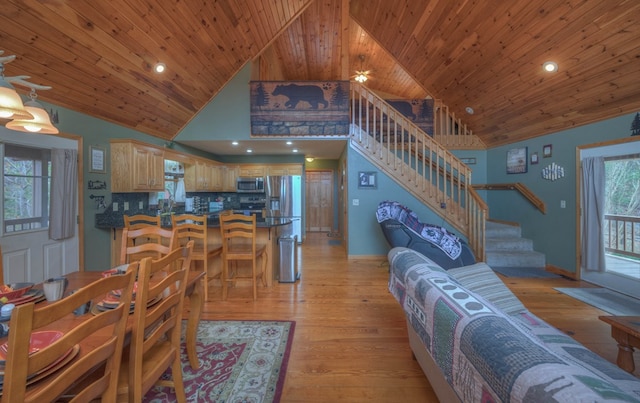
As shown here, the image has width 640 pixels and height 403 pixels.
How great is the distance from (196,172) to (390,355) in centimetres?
506

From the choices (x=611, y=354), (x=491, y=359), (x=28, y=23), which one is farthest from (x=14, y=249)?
(x=611, y=354)

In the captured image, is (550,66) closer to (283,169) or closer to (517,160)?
(517,160)

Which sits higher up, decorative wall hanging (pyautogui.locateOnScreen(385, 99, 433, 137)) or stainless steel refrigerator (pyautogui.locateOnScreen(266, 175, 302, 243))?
decorative wall hanging (pyautogui.locateOnScreen(385, 99, 433, 137))

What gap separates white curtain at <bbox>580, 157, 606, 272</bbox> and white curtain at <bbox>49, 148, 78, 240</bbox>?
6739 mm

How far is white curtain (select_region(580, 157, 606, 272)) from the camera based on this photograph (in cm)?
364

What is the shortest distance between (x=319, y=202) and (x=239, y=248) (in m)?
5.12

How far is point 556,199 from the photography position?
14.3ft

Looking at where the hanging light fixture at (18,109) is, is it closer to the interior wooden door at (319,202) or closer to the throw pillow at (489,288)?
the throw pillow at (489,288)

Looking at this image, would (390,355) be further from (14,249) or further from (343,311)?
(14,249)

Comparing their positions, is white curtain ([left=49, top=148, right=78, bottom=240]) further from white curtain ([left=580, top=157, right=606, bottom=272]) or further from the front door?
white curtain ([left=580, top=157, right=606, bottom=272])

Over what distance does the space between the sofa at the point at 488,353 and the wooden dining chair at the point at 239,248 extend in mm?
1928

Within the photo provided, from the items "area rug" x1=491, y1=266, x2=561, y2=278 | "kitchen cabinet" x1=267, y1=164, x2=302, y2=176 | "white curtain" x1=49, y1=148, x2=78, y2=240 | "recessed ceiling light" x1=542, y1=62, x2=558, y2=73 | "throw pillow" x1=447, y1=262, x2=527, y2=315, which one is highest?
"recessed ceiling light" x1=542, y1=62, x2=558, y2=73

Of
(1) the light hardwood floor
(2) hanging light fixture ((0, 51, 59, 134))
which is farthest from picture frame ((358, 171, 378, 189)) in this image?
(2) hanging light fixture ((0, 51, 59, 134))

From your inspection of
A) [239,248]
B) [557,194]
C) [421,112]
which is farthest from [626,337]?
[421,112]
